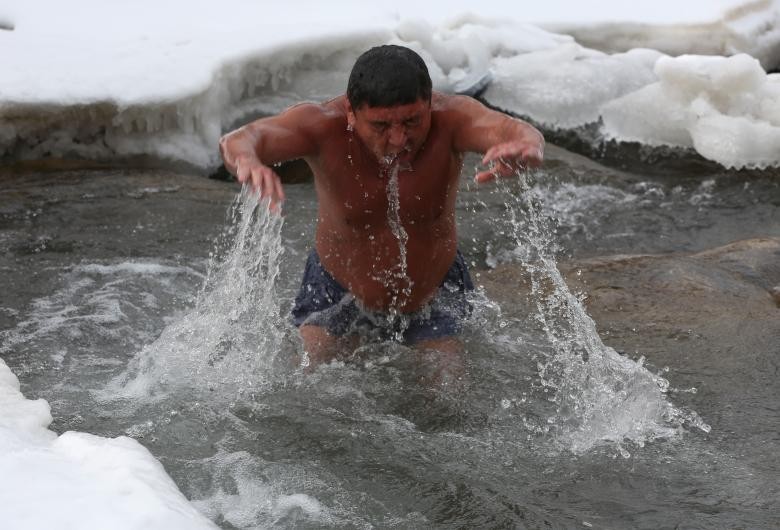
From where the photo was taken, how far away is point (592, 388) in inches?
157

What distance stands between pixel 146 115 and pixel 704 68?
359 centimetres

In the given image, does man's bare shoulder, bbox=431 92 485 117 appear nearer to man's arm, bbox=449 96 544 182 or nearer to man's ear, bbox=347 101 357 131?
man's arm, bbox=449 96 544 182

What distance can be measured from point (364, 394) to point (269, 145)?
3.27ft

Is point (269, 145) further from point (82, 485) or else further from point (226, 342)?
point (82, 485)

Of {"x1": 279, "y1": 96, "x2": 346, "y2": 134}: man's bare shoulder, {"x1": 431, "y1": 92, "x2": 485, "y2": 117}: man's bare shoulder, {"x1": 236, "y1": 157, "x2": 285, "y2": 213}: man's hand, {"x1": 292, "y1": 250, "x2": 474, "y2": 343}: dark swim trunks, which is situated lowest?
{"x1": 292, "y1": 250, "x2": 474, "y2": 343}: dark swim trunks

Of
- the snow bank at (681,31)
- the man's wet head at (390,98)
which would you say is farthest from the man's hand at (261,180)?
the snow bank at (681,31)

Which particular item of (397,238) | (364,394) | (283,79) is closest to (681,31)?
(283,79)

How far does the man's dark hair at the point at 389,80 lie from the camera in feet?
10.9

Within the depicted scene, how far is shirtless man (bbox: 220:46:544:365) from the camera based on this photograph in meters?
3.36

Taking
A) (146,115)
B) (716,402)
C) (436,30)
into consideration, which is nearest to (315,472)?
(716,402)

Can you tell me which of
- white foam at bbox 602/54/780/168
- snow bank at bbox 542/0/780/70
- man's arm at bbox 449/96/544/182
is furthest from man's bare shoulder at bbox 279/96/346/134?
snow bank at bbox 542/0/780/70

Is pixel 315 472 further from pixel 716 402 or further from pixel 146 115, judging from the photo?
pixel 146 115

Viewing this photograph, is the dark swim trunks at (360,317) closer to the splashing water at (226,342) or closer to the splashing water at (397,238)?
the splashing water at (397,238)

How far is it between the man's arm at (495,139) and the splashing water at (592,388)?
0.54 ft
